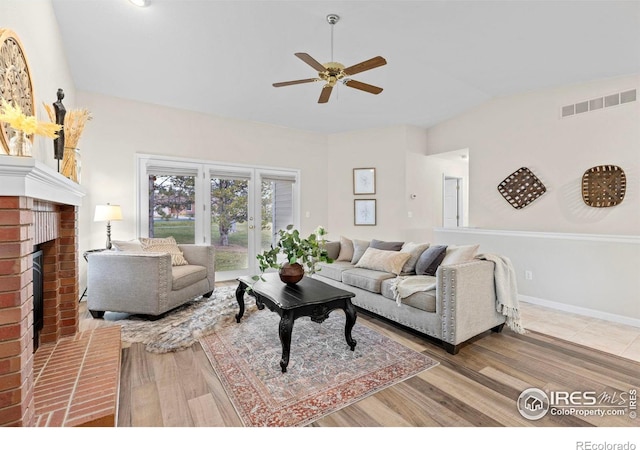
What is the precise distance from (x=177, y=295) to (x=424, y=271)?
2762 mm

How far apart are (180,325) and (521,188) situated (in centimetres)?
478

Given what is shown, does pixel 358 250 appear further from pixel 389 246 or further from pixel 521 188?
pixel 521 188

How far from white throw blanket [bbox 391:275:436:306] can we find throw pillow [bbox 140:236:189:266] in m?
2.66

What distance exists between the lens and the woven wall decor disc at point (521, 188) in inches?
165

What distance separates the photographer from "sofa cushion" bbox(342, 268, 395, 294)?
3.18 meters

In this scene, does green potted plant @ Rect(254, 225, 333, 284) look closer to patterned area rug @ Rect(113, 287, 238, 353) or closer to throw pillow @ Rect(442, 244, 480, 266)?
patterned area rug @ Rect(113, 287, 238, 353)

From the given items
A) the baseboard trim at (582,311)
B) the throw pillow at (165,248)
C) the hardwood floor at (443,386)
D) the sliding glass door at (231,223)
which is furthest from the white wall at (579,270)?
the throw pillow at (165,248)

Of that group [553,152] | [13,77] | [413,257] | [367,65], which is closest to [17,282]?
[13,77]

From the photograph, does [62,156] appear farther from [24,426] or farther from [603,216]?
[603,216]

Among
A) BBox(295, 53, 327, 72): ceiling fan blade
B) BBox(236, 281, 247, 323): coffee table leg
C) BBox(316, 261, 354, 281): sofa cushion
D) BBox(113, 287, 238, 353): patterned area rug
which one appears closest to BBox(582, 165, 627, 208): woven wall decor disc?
BBox(316, 261, 354, 281): sofa cushion

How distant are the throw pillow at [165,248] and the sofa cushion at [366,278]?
2094 mm

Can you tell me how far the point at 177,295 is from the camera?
3.37 meters

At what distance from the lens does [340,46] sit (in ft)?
11.4

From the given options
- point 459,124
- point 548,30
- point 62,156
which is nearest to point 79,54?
point 62,156
